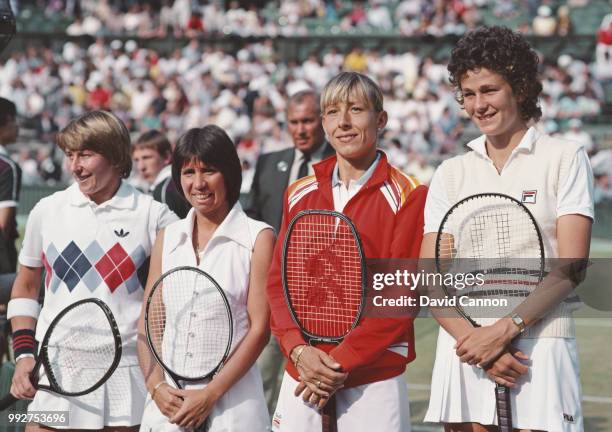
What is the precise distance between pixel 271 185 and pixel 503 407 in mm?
3011

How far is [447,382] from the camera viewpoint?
3.54 metres

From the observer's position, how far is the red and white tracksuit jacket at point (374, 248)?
11.6 feet

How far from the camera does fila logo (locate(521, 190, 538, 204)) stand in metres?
3.46

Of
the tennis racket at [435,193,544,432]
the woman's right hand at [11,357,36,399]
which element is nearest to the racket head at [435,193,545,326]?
the tennis racket at [435,193,544,432]

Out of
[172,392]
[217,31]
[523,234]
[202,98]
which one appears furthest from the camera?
[217,31]

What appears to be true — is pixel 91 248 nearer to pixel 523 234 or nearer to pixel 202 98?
pixel 523 234

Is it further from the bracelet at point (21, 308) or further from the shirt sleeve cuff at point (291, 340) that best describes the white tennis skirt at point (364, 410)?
the bracelet at point (21, 308)

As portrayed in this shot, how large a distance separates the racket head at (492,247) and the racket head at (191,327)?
2.87 ft

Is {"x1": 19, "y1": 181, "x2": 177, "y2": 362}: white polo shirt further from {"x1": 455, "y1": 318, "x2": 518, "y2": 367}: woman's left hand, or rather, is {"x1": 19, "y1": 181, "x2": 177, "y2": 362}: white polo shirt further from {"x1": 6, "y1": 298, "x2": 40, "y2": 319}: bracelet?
{"x1": 455, "y1": 318, "x2": 518, "y2": 367}: woman's left hand

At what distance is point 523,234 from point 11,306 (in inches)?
85.2

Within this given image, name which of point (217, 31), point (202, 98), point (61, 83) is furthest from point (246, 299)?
point (217, 31)

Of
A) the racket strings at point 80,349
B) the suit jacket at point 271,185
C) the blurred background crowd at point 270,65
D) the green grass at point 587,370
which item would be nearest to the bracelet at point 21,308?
the racket strings at point 80,349

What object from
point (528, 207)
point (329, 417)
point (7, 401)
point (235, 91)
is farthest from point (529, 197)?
point (235, 91)

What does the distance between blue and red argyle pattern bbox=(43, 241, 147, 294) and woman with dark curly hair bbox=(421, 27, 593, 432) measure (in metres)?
1.26
